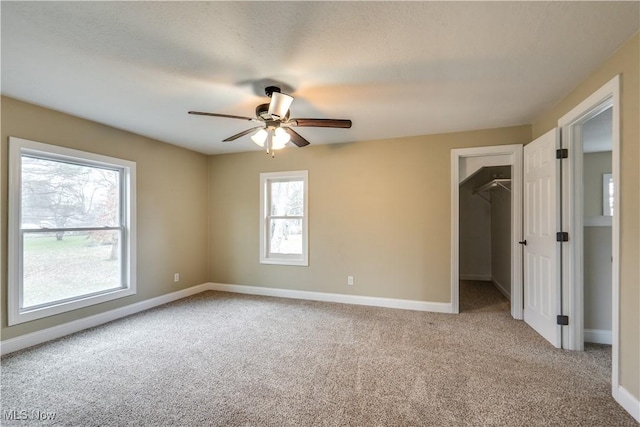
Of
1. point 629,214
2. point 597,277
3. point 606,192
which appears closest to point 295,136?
point 629,214

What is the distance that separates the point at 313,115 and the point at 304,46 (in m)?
1.24

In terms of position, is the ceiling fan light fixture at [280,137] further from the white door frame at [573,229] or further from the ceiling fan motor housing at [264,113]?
the white door frame at [573,229]

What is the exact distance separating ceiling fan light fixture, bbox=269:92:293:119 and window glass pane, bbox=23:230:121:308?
2.76 meters

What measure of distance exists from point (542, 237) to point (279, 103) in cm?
295

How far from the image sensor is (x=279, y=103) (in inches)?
84.3

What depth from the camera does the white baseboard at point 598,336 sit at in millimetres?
2706

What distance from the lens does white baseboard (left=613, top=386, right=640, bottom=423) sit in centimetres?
168

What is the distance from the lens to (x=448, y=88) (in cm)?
240

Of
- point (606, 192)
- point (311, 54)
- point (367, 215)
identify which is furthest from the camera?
point (367, 215)

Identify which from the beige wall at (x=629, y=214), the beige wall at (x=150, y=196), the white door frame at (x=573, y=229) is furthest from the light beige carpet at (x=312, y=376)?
the beige wall at (x=150, y=196)

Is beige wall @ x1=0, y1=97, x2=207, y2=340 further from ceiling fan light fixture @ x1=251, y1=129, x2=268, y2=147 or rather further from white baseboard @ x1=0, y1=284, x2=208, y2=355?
ceiling fan light fixture @ x1=251, y1=129, x2=268, y2=147

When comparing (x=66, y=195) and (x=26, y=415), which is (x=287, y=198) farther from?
(x=26, y=415)

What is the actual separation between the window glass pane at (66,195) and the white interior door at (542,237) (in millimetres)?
5009

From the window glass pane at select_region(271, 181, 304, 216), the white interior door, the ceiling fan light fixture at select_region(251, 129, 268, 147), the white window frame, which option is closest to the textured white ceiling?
the ceiling fan light fixture at select_region(251, 129, 268, 147)
